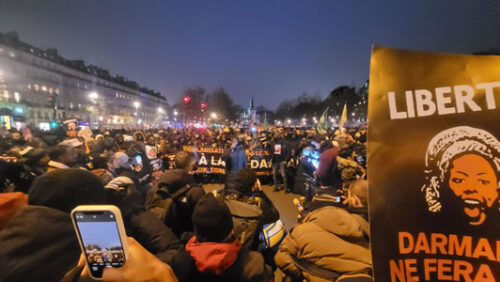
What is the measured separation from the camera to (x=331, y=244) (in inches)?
83.3

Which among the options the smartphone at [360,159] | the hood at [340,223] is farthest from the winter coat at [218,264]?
the smartphone at [360,159]

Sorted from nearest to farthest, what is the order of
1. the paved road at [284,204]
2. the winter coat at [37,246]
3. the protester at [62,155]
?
the winter coat at [37,246] → the protester at [62,155] → the paved road at [284,204]

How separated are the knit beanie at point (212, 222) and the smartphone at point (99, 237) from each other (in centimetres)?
88

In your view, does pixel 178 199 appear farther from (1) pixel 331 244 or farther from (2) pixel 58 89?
(2) pixel 58 89

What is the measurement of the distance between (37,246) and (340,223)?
209cm

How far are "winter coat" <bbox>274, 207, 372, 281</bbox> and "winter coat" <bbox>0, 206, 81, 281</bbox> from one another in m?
1.74

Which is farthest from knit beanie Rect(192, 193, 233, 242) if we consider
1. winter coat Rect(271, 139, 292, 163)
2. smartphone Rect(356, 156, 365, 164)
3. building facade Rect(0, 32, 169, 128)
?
building facade Rect(0, 32, 169, 128)

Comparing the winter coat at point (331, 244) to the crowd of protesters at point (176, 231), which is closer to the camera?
the crowd of protesters at point (176, 231)

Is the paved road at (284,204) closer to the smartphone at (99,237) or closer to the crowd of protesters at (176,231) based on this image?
the crowd of protesters at (176,231)

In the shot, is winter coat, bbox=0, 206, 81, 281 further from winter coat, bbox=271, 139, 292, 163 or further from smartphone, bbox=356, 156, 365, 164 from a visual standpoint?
A: winter coat, bbox=271, 139, 292, 163

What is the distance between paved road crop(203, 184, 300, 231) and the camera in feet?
22.0

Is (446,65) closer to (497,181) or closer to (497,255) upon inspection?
(497,181)

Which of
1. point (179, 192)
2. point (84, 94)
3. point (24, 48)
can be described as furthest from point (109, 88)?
point (179, 192)

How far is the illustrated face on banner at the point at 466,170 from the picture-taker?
1234 mm
